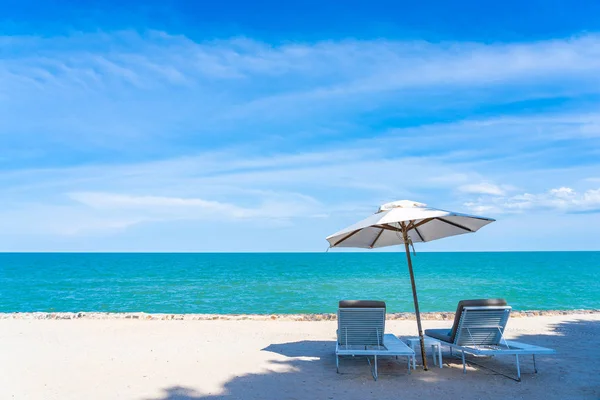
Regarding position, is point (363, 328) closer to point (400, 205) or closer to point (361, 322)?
point (361, 322)

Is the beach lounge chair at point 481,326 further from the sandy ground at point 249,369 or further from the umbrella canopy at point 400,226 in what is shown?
the umbrella canopy at point 400,226

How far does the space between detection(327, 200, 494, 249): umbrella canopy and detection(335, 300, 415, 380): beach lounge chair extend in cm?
103

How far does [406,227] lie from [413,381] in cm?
211

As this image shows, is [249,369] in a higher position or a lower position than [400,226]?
lower

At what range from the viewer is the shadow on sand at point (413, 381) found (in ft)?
17.5

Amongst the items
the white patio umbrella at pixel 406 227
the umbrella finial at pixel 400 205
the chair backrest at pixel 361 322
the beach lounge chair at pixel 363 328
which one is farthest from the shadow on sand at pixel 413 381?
the umbrella finial at pixel 400 205

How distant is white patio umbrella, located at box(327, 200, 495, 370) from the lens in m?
5.88

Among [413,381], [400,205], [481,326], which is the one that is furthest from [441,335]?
[400,205]

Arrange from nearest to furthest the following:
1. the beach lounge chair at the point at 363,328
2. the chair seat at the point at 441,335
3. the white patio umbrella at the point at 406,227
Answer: the white patio umbrella at the point at 406,227
the beach lounge chair at the point at 363,328
the chair seat at the point at 441,335

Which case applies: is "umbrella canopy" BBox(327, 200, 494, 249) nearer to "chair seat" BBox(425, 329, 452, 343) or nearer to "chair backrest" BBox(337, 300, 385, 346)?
"chair backrest" BBox(337, 300, 385, 346)

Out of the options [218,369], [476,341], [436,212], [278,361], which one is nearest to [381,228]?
[436,212]

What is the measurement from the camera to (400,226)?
707 centimetres

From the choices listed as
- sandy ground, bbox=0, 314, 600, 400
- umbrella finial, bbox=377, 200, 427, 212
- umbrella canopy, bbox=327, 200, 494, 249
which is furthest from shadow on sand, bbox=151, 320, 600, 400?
umbrella finial, bbox=377, 200, 427, 212

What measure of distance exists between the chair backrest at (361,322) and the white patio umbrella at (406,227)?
543 millimetres
